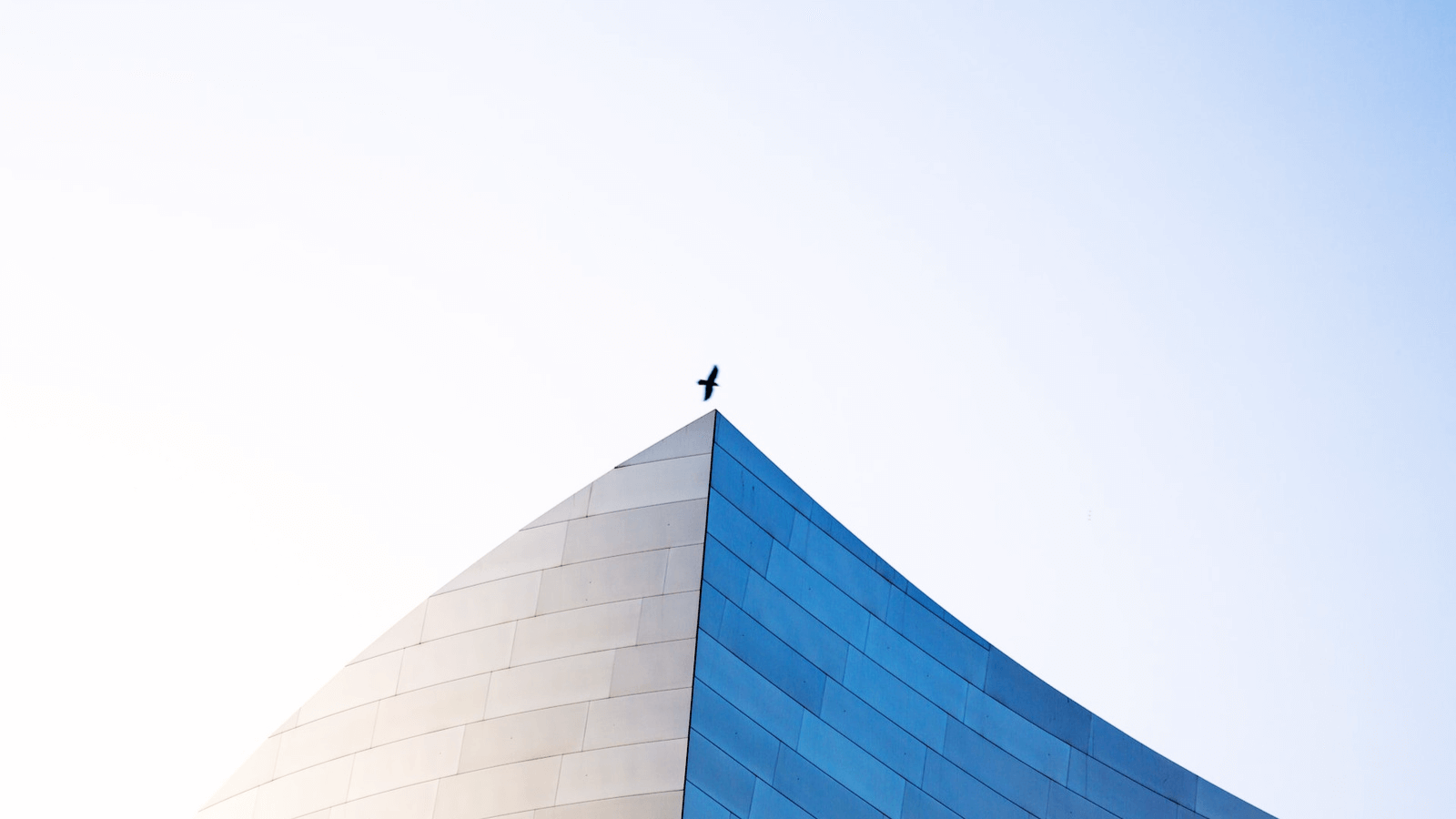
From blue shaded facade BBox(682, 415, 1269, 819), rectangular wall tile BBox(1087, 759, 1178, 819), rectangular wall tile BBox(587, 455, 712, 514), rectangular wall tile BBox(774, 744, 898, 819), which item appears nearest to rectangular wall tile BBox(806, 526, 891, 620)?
blue shaded facade BBox(682, 415, 1269, 819)

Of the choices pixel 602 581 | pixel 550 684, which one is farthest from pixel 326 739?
pixel 602 581

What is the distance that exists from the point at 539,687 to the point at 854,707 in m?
4.11

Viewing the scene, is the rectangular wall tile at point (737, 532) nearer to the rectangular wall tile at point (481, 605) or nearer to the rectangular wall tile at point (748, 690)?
the rectangular wall tile at point (748, 690)

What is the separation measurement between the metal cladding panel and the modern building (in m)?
0.03

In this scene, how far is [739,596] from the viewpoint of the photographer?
18219 millimetres

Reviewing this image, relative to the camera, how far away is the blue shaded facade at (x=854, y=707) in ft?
57.5

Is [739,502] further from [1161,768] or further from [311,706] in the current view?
[1161,768]

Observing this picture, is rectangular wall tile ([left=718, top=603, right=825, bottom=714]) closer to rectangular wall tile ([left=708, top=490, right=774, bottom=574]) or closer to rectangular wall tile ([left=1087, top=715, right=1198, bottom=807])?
rectangular wall tile ([left=708, top=490, right=774, bottom=574])

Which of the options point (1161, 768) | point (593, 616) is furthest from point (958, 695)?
point (593, 616)

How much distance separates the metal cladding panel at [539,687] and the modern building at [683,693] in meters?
0.03

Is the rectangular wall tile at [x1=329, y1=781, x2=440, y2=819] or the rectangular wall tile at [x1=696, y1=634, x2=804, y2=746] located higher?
the rectangular wall tile at [x1=696, y1=634, x2=804, y2=746]

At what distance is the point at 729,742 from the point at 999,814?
506 centimetres

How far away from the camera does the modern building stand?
17.1m

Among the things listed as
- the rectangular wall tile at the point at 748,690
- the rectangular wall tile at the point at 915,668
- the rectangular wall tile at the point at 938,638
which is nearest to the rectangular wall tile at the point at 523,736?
the rectangular wall tile at the point at 748,690
